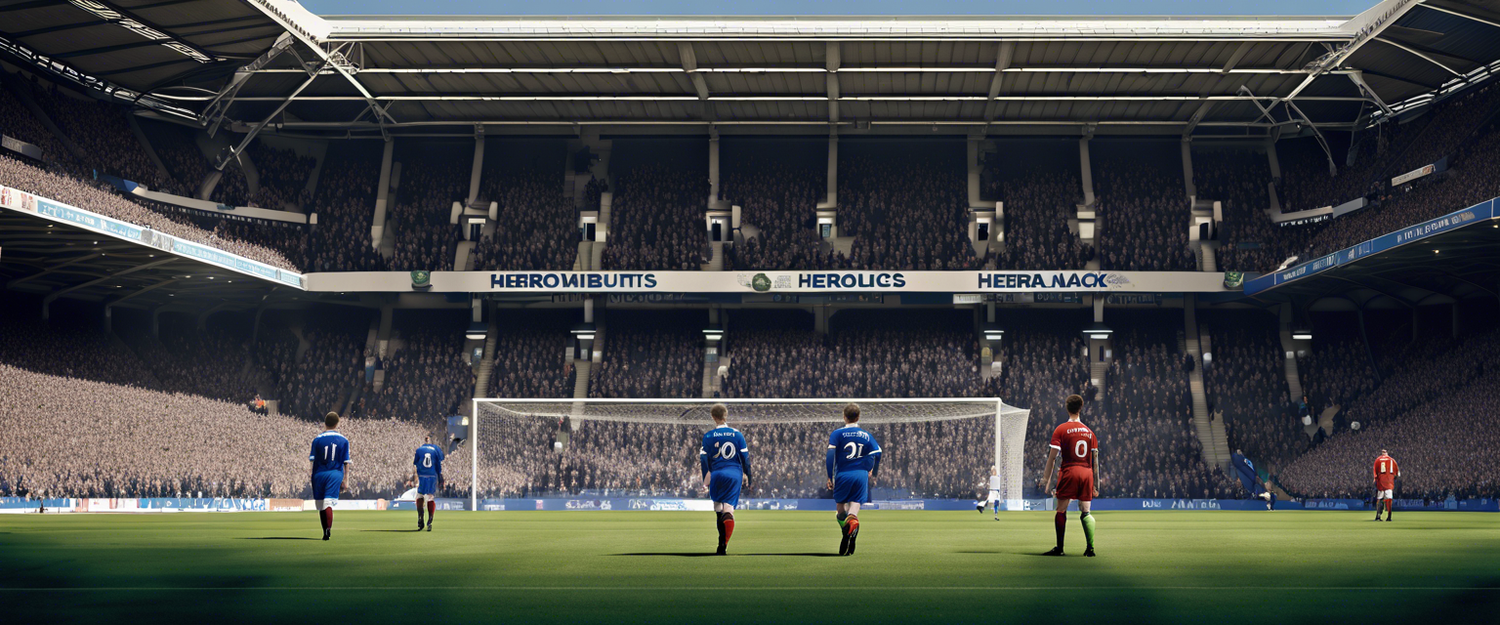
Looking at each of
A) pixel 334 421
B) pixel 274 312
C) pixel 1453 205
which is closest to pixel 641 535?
pixel 334 421

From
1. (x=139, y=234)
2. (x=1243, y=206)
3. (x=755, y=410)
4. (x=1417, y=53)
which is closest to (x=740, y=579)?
(x=755, y=410)

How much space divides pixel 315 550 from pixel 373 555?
1.31 m

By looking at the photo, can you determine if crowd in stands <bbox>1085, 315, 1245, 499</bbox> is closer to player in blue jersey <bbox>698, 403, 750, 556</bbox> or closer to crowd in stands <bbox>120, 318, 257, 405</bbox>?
player in blue jersey <bbox>698, 403, 750, 556</bbox>

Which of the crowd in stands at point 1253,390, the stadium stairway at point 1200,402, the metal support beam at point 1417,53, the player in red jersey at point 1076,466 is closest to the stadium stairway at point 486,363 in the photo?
the stadium stairway at point 1200,402

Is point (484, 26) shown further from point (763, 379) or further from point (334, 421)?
point (334, 421)

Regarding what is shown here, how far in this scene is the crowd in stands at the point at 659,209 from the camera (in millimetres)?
45188

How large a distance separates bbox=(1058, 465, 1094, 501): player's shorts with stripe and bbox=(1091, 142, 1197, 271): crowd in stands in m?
33.3

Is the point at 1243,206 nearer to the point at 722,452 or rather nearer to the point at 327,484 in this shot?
the point at 722,452

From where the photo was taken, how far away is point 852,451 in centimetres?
1301

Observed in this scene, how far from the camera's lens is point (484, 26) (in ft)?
121

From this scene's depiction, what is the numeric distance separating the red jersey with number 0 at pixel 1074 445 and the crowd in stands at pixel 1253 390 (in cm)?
3171

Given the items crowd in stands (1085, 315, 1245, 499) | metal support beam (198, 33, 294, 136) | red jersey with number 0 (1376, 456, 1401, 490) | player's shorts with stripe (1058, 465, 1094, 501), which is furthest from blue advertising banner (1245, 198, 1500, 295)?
metal support beam (198, 33, 294, 136)

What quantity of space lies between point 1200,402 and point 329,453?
35346mm

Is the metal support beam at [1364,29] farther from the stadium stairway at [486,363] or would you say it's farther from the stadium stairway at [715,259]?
the stadium stairway at [486,363]
